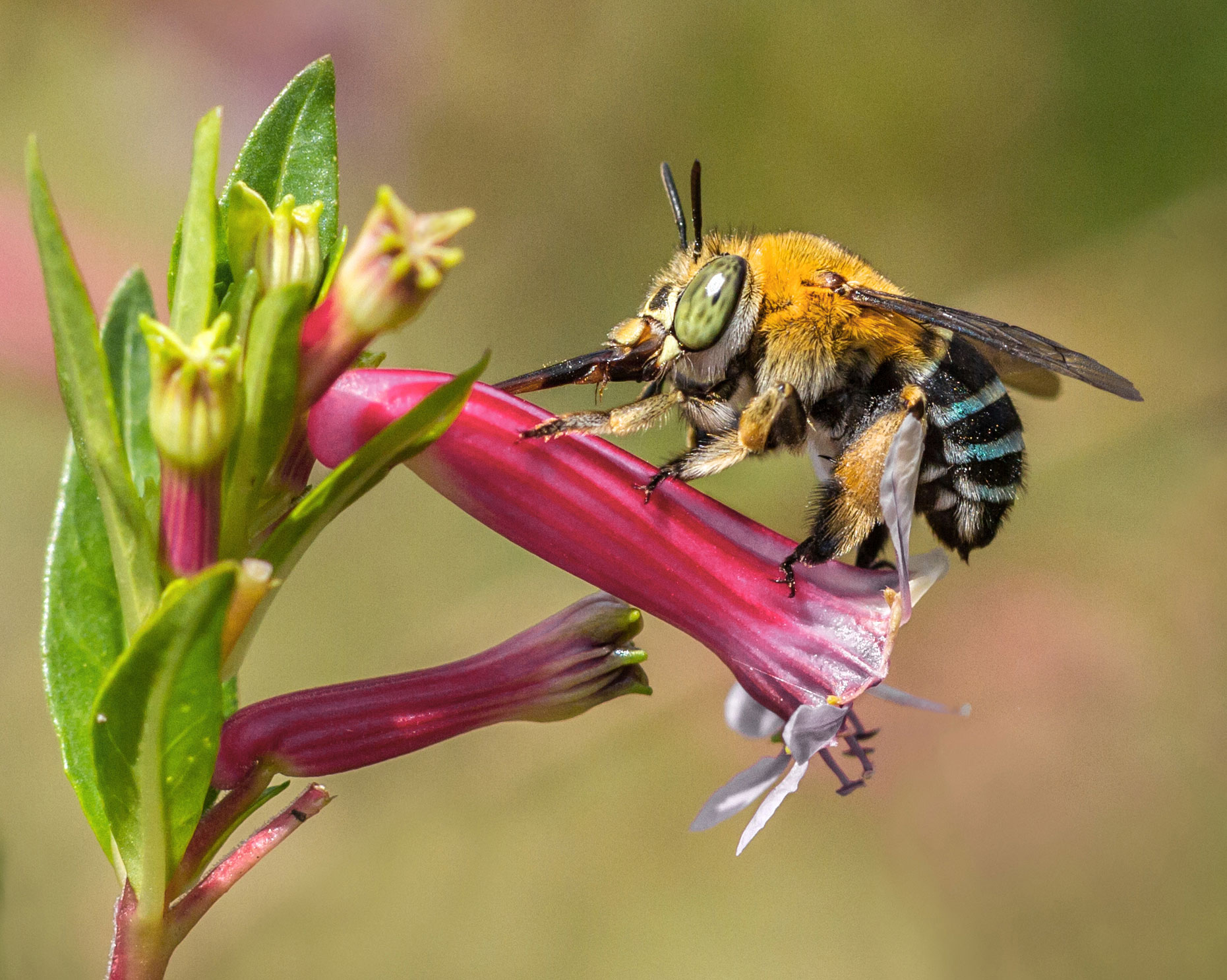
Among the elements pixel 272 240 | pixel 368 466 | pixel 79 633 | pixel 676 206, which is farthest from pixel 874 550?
pixel 79 633

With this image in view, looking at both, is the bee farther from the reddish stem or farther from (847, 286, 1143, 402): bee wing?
the reddish stem

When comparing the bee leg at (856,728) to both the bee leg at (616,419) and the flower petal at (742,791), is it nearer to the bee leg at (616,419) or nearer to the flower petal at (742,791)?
the flower petal at (742,791)

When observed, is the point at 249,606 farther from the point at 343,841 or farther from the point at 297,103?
the point at 343,841

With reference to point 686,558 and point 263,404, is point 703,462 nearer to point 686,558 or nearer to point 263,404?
point 686,558

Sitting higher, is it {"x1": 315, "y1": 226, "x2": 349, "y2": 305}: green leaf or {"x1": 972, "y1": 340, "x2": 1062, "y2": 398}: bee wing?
{"x1": 315, "y1": 226, "x2": 349, "y2": 305}: green leaf

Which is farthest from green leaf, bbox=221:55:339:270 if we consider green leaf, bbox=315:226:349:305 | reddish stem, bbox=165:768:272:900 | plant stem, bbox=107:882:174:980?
plant stem, bbox=107:882:174:980

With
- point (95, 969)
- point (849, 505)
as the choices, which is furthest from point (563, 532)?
point (95, 969)

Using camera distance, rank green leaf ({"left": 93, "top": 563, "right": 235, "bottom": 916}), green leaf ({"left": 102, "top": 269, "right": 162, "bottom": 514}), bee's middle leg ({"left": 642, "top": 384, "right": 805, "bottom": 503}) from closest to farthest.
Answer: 1. green leaf ({"left": 93, "top": 563, "right": 235, "bottom": 916})
2. green leaf ({"left": 102, "top": 269, "right": 162, "bottom": 514})
3. bee's middle leg ({"left": 642, "top": 384, "right": 805, "bottom": 503})
